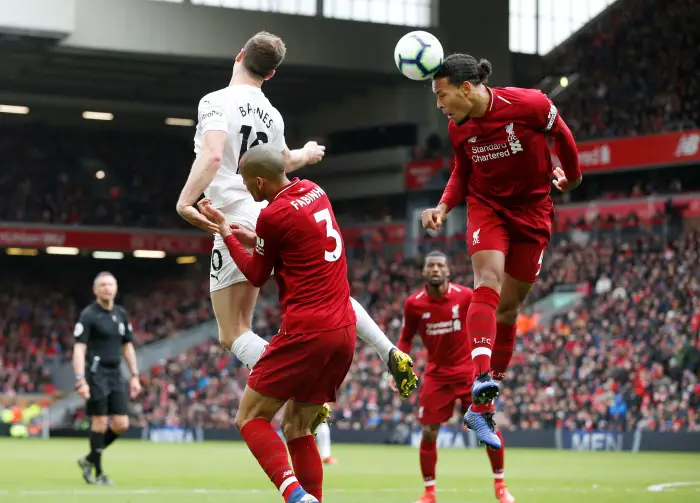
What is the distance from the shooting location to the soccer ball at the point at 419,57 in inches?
339

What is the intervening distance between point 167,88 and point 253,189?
3542 centimetres

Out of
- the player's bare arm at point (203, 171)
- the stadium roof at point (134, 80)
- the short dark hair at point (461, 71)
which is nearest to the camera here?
the player's bare arm at point (203, 171)

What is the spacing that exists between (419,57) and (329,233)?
170cm

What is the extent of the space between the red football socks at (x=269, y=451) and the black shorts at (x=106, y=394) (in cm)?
750

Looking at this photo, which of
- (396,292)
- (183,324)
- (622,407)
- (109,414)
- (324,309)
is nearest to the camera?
(324,309)

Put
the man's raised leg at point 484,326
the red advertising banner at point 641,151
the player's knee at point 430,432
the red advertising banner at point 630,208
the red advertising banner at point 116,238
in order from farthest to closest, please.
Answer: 1. the red advertising banner at point 116,238
2. the red advertising banner at point 641,151
3. the red advertising banner at point 630,208
4. the player's knee at point 430,432
5. the man's raised leg at point 484,326

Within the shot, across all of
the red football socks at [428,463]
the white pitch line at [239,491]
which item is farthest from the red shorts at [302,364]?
the white pitch line at [239,491]

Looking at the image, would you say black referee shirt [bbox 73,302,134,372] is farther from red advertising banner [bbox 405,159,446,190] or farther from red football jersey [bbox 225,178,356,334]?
red advertising banner [bbox 405,159,446,190]

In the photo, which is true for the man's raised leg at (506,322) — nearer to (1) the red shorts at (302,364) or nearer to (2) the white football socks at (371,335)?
(2) the white football socks at (371,335)

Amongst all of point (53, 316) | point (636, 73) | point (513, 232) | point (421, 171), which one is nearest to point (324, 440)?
point (513, 232)

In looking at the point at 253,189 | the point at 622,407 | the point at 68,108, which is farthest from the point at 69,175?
the point at 253,189

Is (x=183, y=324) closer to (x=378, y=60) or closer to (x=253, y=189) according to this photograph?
(x=378, y=60)

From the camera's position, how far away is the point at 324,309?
757 centimetres

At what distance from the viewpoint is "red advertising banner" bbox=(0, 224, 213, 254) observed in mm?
43812
